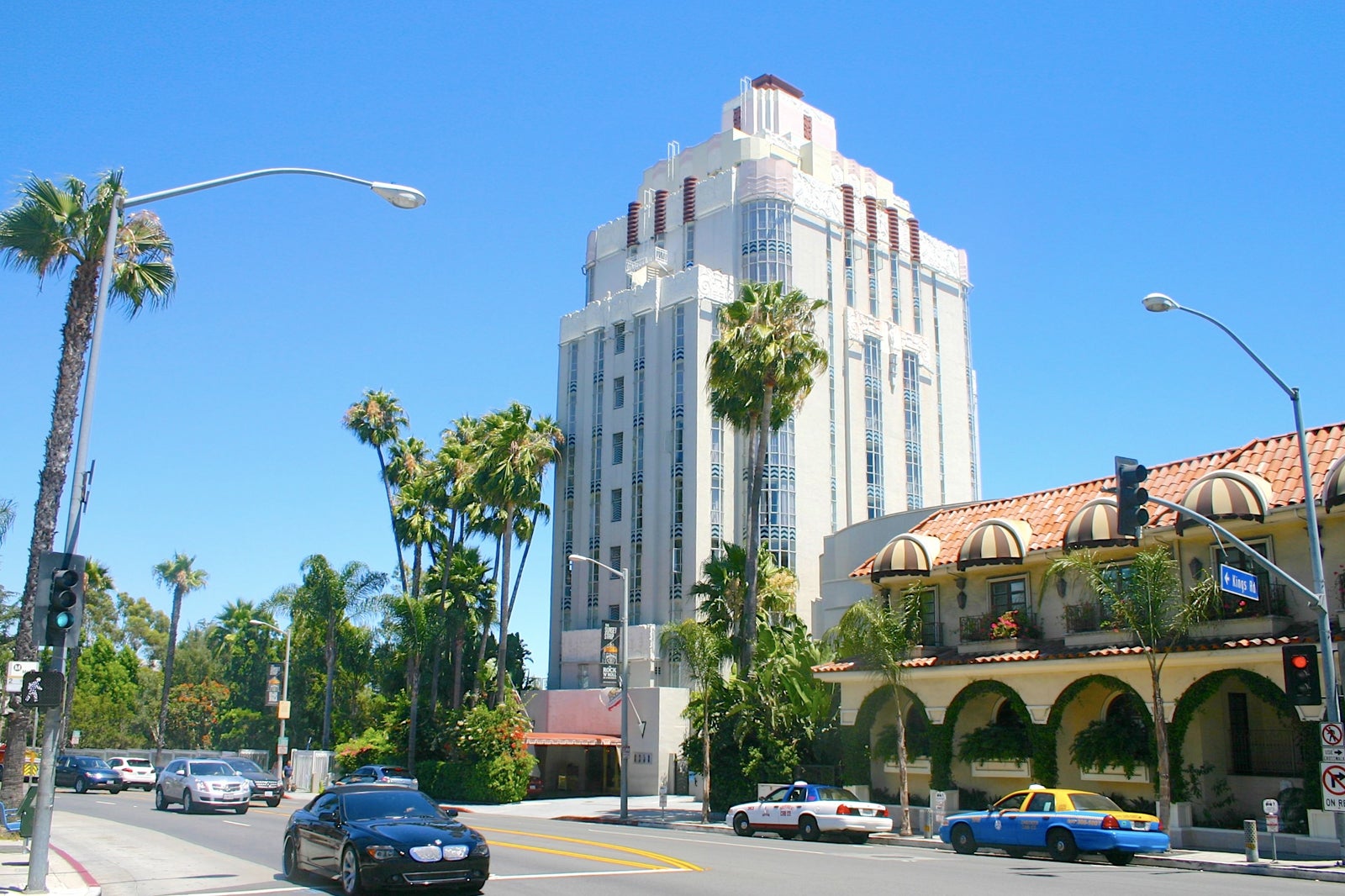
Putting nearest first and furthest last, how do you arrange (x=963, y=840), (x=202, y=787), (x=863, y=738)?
(x=963, y=840), (x=202, y=787), (x=863, y=738)

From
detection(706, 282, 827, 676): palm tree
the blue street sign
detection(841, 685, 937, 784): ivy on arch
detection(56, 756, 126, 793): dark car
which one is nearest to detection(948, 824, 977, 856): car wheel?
the blue street sign

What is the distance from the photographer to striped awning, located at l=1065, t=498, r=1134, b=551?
94.7 ft

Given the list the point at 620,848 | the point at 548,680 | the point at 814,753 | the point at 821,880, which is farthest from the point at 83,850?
the point at 548,680

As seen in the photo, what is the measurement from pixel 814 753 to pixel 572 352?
124ft

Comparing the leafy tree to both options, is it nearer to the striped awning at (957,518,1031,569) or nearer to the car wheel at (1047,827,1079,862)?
the car wheel at (1047,827,1079,862)

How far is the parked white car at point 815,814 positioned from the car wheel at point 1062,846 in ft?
17.3

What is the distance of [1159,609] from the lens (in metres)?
25.6

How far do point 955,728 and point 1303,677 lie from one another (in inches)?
529

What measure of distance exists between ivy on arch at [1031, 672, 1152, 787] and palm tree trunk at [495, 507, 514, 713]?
25.3m

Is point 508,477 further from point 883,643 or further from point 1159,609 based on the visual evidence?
point 1159,609

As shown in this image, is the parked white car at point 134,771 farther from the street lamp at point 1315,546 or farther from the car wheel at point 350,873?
the street lamp at point 1315,546

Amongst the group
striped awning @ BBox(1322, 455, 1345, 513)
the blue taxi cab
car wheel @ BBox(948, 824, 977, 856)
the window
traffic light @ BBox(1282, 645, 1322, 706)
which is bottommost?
car wheel @ BBox(948, 824, 977, 856)

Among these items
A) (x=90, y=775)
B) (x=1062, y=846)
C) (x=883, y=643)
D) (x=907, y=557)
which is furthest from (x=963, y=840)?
(x=90, y=775)

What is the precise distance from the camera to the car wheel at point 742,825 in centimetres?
2889
